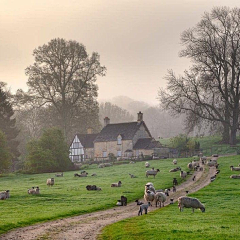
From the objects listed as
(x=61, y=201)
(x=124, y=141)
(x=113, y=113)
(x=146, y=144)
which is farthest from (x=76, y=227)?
(x=113, y=113)

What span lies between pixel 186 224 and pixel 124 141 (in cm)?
7516

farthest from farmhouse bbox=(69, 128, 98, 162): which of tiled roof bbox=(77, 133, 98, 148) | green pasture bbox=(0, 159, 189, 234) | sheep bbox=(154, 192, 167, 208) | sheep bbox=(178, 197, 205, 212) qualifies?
sheep bbox=(178, 197, 205, 212)

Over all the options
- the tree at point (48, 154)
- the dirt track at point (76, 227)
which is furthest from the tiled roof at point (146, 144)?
the dirt track at point (76, 227)

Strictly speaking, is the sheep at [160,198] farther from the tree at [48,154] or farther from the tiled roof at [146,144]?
the tiled roof at [146,144]

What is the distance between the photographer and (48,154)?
2960 inches

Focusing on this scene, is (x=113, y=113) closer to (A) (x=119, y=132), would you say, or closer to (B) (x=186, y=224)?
(A) (x=119, y=132)

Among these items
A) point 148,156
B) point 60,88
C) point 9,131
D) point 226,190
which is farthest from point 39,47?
point 226,190

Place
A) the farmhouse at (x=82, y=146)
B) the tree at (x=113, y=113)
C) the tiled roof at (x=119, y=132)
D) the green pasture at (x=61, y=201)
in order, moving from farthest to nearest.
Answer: the tree at (x=113, y=113), the farmhouse at (x=82, y=146), the tiled roof at (x=119, y=132), the green pasture at (x=61, y=201)

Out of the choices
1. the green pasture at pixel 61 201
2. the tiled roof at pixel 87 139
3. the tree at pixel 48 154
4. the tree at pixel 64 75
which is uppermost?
the tree at pixel 64 75

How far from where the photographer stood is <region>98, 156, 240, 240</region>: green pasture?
20.0 meters

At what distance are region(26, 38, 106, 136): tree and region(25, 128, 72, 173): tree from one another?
60.6 feet

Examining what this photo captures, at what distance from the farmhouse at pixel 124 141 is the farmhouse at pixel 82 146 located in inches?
103

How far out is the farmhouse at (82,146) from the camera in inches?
4097

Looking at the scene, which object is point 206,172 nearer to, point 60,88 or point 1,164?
point 1,164
